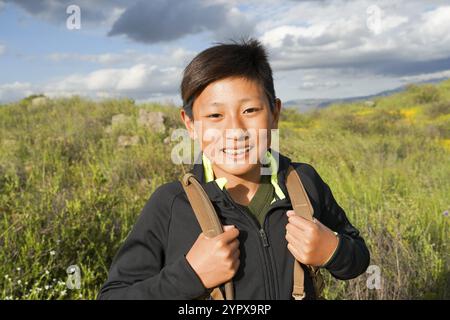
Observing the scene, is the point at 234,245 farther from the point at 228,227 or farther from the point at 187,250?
the point at 187,250

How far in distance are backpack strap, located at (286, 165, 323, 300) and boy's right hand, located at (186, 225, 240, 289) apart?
8.1 inches

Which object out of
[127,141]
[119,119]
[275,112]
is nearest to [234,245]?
[275,112]

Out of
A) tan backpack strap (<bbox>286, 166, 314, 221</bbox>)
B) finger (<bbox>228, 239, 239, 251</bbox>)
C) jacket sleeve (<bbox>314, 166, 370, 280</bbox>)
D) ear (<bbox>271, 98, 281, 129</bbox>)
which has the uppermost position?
ear (<bbox>271, 98, 281, 129</bbox>)

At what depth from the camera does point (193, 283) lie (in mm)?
1300

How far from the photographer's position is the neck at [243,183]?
157 centimetres

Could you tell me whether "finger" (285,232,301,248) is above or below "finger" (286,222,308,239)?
below

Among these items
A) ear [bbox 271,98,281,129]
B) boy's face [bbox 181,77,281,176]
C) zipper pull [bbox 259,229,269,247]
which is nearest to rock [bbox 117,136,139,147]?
ear [bbox 271,98,281,129]

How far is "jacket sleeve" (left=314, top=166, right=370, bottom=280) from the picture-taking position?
4.83 ft

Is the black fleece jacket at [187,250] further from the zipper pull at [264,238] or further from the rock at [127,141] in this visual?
the rock at [127,141]

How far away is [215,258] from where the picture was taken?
128 centimetres

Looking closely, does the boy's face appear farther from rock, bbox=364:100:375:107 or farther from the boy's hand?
rock, bbox=364:100:375:107

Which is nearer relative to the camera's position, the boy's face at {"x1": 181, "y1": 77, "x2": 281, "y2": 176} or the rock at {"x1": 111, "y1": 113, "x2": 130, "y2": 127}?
the boy's face at {"x1": 181, "y1": 77, "x2": 281, "y2": 176}
